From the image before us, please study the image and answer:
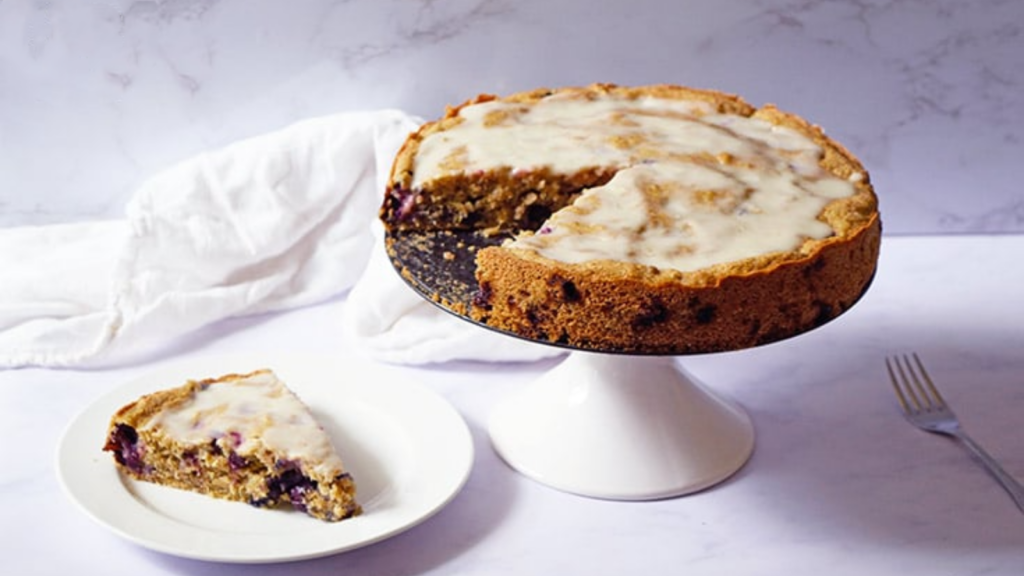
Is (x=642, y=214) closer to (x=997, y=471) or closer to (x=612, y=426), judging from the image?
(x=612, y=426)

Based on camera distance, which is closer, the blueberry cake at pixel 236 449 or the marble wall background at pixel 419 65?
the blueberry cake at pixel 236 449

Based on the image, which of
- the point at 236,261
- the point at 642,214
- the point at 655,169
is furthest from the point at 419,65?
the point at 642,214

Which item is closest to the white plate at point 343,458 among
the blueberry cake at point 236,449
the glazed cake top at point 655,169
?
the blueberry cake at point 236,449

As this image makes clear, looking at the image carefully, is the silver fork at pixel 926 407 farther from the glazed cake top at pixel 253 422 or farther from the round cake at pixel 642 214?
the glazed cake top at pixel 253 422

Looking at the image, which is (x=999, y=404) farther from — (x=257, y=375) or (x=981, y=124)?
(x=257, y=375)

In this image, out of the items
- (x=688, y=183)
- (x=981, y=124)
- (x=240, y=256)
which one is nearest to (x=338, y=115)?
(x=240, y=256)

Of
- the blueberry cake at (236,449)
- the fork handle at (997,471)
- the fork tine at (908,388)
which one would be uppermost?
the blueberry cake at (236,449)
